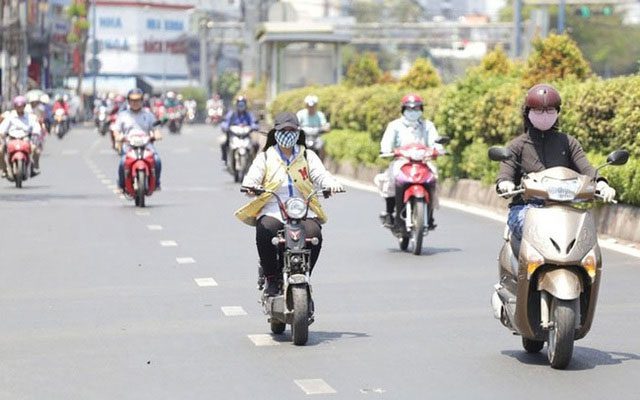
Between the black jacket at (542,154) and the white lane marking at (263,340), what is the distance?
1.78m

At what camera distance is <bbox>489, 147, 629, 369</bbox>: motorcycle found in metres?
10.1

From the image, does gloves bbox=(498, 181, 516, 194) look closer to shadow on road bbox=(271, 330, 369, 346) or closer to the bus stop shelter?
shadow on road bbox=(271, 330, 369, 346)

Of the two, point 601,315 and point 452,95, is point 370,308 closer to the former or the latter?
point 601,315

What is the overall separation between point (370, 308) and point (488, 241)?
261 inches

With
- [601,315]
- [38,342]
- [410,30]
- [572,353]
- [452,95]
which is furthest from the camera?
[410,30]

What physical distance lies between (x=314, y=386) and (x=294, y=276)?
1704 mm

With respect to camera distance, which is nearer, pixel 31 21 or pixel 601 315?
pixel 601 315

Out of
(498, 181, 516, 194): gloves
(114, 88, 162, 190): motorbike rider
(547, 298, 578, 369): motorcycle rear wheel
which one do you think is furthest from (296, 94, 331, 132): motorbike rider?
(547, 298, 578, 369): motorcycle rear wheel

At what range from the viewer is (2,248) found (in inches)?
746

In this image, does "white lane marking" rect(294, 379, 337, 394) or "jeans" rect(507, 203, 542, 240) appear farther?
"jeans" rect(507, 203, 542, 240)

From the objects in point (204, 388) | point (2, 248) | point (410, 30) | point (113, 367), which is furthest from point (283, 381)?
point (410, 30)

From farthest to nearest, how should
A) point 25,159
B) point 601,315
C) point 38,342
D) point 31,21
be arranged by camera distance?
1. point 31,21
2. point 25,159
3. point 601,315
4. point 38,342

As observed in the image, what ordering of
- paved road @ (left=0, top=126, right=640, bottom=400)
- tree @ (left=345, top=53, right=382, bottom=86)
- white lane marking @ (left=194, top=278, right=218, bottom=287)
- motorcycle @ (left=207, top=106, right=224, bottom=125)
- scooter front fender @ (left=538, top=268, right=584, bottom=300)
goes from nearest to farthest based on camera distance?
paved road @ (left=0, top=126, right=640, bottom=400), scooter front fender @ (left=538, top=268, right=584, bottom=300), white lane marking @ (left=194, top=278, right=218, bottom=287), tree @ (left=345, top=53, right=382, bottom=86), motorcycle @ (left=207, top=106, right=224, bottom=125)

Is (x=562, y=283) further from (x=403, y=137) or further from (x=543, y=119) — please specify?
(x=403, y=137)
